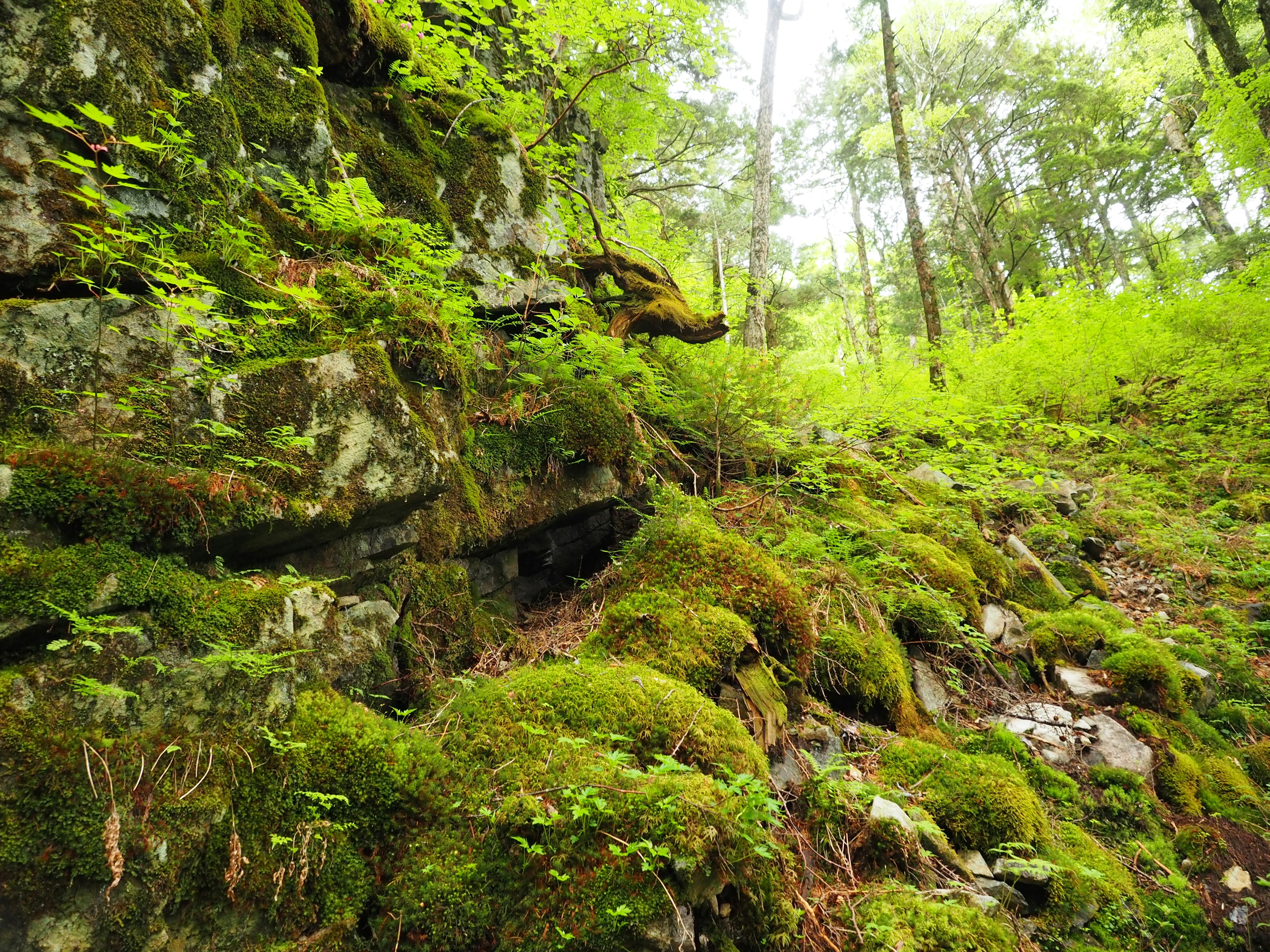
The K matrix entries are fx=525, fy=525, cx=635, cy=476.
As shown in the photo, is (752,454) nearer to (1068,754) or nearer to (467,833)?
(1068,754)

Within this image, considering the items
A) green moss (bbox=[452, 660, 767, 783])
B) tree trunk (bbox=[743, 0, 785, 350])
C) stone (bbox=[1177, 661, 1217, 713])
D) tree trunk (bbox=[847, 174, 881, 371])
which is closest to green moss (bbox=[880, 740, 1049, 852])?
green moss (bbox=[452, 660, 767, 783])

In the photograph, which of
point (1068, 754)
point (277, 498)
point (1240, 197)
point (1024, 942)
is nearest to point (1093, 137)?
point (1240, 197)

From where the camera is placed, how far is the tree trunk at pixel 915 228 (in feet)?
39.0

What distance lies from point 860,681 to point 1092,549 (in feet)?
20.5

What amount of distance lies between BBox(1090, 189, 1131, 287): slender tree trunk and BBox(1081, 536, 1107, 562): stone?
59.7 ft

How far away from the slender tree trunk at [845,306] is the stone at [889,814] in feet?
74.2

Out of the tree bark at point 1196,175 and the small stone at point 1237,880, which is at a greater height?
the tree bark at point 1196,175

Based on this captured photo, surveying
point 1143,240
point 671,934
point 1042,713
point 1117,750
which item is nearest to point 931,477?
point 1042,713

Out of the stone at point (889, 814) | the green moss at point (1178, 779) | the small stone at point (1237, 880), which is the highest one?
the stone at point (889, 814)

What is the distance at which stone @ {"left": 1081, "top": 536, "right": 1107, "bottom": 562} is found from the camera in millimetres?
7766

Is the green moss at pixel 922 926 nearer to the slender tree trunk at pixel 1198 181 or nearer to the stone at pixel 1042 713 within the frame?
the stone at pixel 1042 713

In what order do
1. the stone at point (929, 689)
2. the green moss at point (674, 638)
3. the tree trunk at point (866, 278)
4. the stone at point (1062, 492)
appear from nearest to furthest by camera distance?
the green moss at point (674, 638) → the stone at point (929, 689) → the stone at point (1062, 492) → the tree trunk at point (866, 278)

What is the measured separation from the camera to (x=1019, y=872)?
2969 mm

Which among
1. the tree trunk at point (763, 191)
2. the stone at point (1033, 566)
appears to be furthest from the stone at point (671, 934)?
the tree trunk at point (763, 191)
